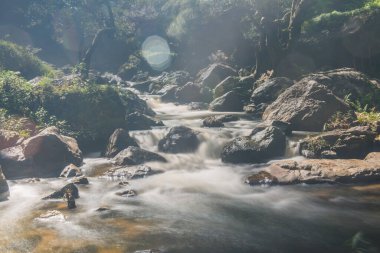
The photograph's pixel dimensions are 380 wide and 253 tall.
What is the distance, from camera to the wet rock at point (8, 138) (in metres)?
17.3

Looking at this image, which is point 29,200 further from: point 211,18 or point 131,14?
point 131,14

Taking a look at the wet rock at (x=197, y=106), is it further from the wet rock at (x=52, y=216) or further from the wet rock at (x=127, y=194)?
the wet rock at (x=52, y=216)

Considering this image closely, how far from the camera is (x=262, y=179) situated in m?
14.2

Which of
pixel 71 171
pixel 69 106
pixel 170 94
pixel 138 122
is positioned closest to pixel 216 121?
pixel 138 122

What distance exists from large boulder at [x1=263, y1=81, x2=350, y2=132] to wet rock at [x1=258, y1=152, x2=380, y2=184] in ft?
20.2

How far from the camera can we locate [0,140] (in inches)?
680

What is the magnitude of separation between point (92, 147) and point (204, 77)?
21.0m

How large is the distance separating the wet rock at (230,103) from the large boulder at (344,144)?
14.1 metres

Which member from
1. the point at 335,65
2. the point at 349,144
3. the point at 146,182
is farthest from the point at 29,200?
the point at 335,65

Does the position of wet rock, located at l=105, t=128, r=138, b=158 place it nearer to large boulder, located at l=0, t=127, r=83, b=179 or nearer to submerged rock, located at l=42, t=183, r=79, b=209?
large boulder, located at l=0, t=127, r=83, b=179

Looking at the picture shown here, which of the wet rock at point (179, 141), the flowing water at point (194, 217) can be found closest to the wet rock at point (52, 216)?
the flowing water at point (194, 217)

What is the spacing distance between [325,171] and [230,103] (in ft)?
57.4

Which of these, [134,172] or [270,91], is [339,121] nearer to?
[270,91]

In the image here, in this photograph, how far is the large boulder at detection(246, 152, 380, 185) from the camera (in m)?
13.2
